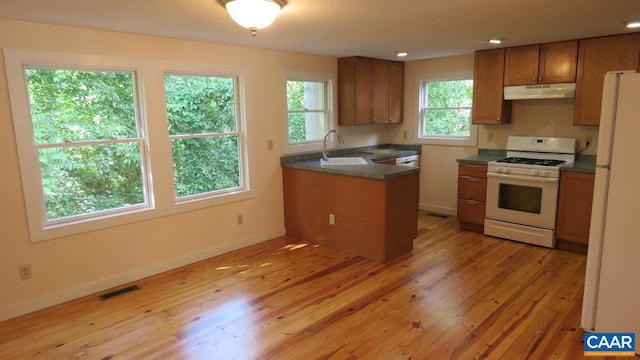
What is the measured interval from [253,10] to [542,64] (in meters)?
3.50

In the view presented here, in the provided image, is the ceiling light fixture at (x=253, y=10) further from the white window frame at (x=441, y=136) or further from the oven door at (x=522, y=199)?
the white window frame at (x=441, y=136)

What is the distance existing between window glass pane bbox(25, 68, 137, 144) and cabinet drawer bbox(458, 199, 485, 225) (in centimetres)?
375

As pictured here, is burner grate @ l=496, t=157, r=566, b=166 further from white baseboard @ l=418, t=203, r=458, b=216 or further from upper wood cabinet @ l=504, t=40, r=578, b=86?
white baseboard @ l=418, t=203, r=458, b=216

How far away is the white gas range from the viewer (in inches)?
164

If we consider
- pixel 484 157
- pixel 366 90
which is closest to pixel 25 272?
pixel 366 90

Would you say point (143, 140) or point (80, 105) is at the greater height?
point (80, 105)

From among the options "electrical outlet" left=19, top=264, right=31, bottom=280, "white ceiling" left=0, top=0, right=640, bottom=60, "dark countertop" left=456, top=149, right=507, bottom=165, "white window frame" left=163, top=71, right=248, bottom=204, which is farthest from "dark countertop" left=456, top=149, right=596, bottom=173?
"electrical outlet" left=19, top=264, right=31, bottom=280

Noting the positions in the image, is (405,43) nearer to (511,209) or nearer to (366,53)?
(366,53)

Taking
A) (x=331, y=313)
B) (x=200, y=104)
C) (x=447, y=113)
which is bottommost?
(x=331, y=313)

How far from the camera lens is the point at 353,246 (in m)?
4.19

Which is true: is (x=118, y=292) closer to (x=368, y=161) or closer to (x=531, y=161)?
(x=368, y=161)

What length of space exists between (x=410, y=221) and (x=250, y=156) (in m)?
1.87

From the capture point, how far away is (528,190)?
4.30m

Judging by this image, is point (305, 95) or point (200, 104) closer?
point (200, 104)
